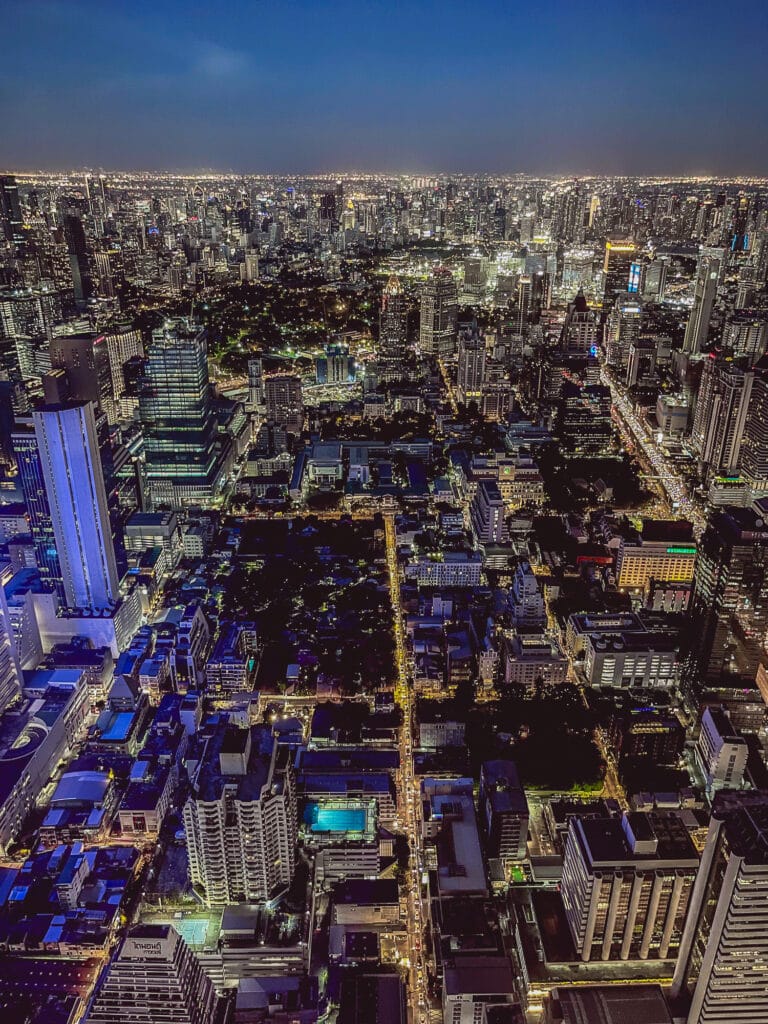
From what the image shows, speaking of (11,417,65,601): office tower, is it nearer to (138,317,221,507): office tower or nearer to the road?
(138,317,221,507): office tower

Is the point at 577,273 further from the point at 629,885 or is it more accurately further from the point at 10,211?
the point at 629,885

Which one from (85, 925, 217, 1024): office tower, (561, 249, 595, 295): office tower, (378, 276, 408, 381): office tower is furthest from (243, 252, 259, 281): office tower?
(85, 925, 217, 1024): office tower

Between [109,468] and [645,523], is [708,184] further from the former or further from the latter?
[109,468]

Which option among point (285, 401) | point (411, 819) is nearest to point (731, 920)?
point (411, 819)

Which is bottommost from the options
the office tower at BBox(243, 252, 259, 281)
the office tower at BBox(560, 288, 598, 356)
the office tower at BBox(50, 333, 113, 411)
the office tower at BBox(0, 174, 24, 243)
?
the office tower at BBox(560, 288, 598, 356)

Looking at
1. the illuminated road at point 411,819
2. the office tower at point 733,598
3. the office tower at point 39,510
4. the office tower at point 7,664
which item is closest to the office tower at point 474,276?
the illuminated road at point 411,819

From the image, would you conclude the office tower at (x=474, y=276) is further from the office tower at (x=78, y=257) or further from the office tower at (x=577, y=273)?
the office tower at (x=78, y=257)
